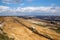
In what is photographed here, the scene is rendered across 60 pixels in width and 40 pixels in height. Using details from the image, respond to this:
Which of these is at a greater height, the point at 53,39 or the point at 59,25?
the point at 59,25

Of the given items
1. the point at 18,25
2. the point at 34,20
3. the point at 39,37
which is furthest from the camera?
the point at 34,20

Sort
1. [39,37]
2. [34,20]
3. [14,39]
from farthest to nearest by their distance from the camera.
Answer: [34,20], [39,37], [14,39]

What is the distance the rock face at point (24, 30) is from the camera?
7.20 metres

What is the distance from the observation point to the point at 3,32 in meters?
7.19

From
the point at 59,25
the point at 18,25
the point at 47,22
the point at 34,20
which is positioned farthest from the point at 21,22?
the point at 59,25

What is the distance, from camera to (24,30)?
24.7 feet

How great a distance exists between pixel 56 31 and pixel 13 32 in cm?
272

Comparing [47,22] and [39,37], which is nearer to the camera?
[39,37]

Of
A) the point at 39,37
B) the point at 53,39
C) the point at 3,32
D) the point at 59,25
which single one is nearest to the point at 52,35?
the point at 53,39

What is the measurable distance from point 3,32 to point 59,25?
3835mm

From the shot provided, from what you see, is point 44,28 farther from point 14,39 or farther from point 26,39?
point 14,39

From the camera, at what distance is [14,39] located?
6863 mm

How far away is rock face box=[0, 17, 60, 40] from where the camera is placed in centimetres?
720

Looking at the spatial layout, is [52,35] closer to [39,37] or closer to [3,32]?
[39,37]
